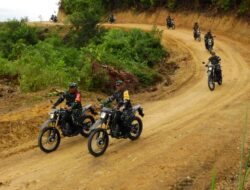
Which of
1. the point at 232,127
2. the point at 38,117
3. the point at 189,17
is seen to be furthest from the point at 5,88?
the point at 189,17

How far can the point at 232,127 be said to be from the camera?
535 inches

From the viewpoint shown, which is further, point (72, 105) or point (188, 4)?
point (188, 4)

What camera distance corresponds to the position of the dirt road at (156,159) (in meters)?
9.78

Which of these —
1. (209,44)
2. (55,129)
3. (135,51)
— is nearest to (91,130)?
(55,129)

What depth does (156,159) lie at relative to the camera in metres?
11.0

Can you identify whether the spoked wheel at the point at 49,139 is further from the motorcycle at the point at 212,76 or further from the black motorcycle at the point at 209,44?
the black motorcycle at the point at 209,44

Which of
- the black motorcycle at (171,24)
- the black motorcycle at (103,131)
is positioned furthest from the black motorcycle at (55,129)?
the black motorcycle at (171,24)

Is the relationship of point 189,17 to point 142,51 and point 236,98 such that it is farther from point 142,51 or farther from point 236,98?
point 236,98

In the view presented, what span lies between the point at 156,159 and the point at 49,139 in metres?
3.02

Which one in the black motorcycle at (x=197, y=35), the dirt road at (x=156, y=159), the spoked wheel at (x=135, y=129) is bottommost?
the dirt road at (x=156, y=159)

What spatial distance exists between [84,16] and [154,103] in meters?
18.3

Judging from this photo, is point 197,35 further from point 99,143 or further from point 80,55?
point 99,143

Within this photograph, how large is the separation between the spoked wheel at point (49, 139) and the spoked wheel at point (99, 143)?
1.37 meters

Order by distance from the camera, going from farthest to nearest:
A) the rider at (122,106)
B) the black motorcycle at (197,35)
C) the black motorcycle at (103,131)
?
the black motorcycle at (197,35) → the rider at (122,106) → the black motorcycle at (103,131)
